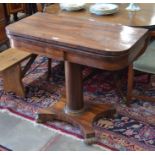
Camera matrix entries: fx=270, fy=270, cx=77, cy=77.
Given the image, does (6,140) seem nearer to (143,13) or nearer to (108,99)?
(108,99)

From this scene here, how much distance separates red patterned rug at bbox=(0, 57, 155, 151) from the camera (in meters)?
1.96

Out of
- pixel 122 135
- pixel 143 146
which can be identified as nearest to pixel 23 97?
pixel 122 135

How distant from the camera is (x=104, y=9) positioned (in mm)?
2350

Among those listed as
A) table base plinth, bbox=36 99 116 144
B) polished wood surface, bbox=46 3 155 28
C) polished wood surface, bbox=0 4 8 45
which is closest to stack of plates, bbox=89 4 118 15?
polished wood surface, bbox=46 3 155 28

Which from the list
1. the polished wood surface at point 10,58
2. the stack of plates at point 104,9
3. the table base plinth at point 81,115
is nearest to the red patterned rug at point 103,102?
the table base plinth at point 81,115

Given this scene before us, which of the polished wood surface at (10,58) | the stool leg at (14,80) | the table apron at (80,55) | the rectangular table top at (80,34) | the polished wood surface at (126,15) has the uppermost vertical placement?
the rectangular table top at (80,34)

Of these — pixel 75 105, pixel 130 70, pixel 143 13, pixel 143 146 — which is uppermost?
pixel 143 13

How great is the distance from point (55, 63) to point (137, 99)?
1.10 metres

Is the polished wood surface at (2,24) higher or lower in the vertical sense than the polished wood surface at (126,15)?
lower

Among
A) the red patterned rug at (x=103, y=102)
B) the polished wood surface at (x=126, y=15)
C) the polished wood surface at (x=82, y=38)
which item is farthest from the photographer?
the polished wood surface at (x=126, y=15)

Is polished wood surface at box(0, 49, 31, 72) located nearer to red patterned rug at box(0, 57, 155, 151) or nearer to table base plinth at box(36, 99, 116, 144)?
red patterned rug at box(0, 57, 155, 151)

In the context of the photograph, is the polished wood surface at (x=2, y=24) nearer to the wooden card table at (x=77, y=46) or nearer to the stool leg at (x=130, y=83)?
the wooden card table at (x=77, y=46)

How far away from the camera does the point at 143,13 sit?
2336mm

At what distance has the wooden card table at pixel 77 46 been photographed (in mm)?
1500
